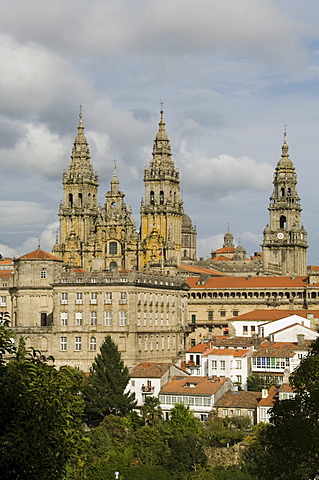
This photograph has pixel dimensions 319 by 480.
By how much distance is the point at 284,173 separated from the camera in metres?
Answer: 158

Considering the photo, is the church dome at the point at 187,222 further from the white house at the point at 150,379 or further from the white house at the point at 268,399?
the white house at the point at 268,399

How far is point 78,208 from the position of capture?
145 m

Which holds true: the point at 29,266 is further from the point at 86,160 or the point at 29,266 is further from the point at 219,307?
the point at 86,160

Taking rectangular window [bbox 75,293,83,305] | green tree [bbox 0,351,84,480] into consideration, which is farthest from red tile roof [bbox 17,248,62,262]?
green tree [bbox 0,351,84,480]

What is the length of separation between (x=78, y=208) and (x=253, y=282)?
97.4 ft

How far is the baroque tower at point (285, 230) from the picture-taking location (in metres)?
155

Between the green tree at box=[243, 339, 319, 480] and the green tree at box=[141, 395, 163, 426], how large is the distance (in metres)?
42.9

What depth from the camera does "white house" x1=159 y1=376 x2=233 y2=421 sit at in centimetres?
8388

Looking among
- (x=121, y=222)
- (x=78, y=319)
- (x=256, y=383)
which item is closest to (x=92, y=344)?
(x=78, y=319)

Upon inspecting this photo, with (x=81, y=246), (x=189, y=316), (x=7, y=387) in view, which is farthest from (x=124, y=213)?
(x=7, y=387)

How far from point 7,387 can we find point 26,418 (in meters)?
1.08

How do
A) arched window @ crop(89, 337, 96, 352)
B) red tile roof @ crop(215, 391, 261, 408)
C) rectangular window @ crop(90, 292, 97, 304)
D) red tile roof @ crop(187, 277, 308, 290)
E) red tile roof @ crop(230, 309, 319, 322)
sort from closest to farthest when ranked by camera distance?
red tile roof @ crop(215, 391, 261, 408) < arched window @ crop(89, 337, 96, 352) < rectangular window @ crop(90, 292, 97, 304) < red tile roof @ crop(230, 309, 319, 322) < red tile roof @ crop(187, 277, 308, 290)

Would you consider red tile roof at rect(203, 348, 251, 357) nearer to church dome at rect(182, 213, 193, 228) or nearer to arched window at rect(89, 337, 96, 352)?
arched window at rect(89, 337, 96, 352)

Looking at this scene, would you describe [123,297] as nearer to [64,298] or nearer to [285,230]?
[64,298]
